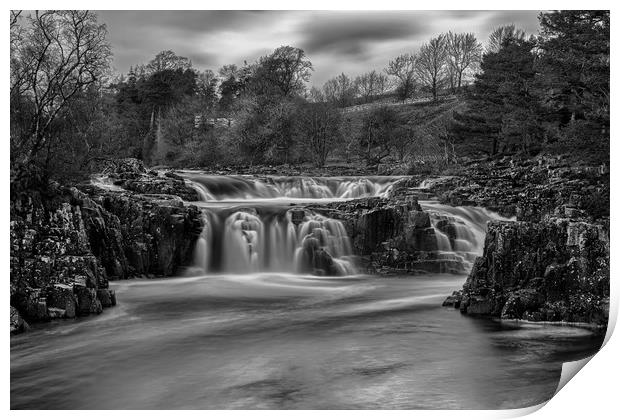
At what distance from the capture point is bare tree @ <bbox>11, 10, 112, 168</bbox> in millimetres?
5332

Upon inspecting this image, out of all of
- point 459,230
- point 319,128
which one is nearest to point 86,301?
point 319,128

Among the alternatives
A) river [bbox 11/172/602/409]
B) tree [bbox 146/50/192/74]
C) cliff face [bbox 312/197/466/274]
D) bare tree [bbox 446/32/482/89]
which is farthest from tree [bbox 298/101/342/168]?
river [bbox 11/172/602/409]

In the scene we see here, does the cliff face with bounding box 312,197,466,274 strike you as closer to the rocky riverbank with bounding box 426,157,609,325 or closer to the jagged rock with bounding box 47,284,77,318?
the rocky riverbank with bounding box 426,157,609,325

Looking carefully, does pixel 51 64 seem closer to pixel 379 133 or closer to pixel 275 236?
pixel 275 236

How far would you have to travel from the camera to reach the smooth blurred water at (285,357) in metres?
4.43

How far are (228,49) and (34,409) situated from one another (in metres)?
3.58

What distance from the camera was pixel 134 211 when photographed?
342 inches

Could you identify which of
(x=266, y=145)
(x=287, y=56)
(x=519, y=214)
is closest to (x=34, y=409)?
(x=287, y=56)

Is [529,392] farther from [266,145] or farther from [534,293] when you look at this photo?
[266,145]

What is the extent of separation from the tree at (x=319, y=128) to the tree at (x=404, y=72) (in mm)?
906

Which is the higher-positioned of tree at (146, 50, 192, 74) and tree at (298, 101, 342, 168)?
tree at (146, 50, 192, 74)

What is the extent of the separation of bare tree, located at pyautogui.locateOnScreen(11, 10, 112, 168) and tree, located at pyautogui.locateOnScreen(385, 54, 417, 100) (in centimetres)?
294

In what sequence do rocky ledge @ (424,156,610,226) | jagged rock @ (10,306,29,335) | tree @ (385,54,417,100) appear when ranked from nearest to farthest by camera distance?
jagged rock @ (10,306,29,335) < tree @ (385,54,417,100) < rocky ledge @ (424,156,610,226)

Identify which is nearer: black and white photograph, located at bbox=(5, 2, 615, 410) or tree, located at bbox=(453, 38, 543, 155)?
black and white photograph, located at bbox=(5, 2, 615, 410)
